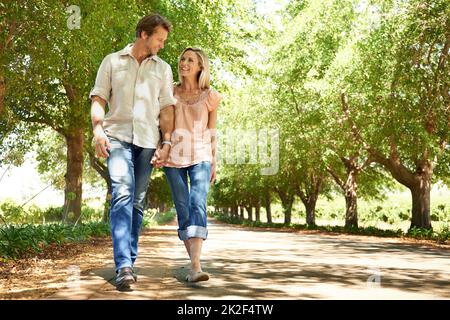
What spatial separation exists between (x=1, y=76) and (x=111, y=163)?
215 inches

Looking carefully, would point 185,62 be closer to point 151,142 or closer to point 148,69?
point 148,69

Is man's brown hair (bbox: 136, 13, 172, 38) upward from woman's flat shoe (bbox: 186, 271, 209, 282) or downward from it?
upward

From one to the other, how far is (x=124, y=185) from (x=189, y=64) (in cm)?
134

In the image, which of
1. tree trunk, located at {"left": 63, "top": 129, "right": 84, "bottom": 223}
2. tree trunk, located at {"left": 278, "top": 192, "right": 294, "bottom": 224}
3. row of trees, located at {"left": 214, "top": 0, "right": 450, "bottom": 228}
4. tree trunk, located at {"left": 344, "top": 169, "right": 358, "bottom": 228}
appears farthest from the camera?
tree trunk, located at {"left": 278, "top": 192, "right": 294, "bottom": 224}

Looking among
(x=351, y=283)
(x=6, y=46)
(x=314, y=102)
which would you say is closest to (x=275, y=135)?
→ (x=314, y=102)

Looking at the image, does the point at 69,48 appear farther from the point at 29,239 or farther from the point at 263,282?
the point at 263,282

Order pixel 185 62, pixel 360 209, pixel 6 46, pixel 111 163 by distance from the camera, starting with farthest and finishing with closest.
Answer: pixel 360 209, pixel 6 46, pixel 185 62, pixel 111 163

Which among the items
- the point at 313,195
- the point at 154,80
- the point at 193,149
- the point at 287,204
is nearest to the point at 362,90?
the point at 193,149

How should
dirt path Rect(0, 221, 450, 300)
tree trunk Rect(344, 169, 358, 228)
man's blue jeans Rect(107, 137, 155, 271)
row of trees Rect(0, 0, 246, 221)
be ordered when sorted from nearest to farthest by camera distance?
dirt path Rect(0, 221, 450, 300)
man's blue jeans Rect(107, 137, 155, 271)
row of trees Rect(0, 0, 246, 221)
tree trunk Rect(344, 169, 358, 228)

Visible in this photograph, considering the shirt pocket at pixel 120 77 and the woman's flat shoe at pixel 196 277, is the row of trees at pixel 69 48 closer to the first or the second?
the shirt pocket at pixel 120 77

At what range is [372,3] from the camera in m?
15.9

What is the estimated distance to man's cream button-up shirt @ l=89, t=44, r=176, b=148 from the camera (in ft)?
15.4

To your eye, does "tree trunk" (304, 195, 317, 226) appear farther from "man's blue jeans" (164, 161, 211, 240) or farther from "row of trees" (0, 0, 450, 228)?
"man's blue jeans" (164, 161, 211, 240)

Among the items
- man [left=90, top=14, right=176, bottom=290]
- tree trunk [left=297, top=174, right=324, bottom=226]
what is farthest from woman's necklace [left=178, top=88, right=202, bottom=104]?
tree trunk [left=297, top=174, right=324, bottom=226]
